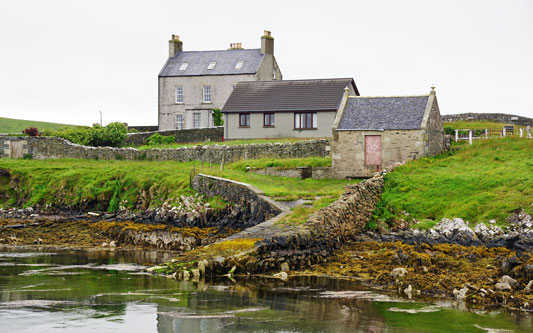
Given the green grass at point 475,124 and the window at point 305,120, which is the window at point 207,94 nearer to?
the window at point 305,120

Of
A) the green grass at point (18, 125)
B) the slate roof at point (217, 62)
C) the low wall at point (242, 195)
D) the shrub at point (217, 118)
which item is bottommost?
the low wall at point (242, 195)

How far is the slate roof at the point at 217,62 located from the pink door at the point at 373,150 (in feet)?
88.8

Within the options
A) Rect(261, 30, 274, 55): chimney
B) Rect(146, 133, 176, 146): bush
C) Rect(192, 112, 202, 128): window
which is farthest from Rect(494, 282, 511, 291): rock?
Rect(192, 112, 202, 128): window

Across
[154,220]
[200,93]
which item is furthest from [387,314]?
[200,93]

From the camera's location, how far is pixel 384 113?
37.7m

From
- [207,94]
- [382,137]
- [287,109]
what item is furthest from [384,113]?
[207,94]

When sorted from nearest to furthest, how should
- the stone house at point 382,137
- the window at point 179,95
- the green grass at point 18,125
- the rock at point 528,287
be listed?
1. the rock at point 528,287
2. the stone house at point 382,137
3. the window at point 179,95
4. the green grass at point 18,125

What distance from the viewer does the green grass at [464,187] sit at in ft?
93.0

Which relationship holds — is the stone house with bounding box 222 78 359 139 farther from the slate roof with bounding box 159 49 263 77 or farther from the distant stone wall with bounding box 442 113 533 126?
the distant stone wall with bounding box 442 113 533 126

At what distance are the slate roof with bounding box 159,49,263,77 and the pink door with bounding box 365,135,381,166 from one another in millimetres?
27073

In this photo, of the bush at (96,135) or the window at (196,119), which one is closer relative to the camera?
the bush at (96,135)

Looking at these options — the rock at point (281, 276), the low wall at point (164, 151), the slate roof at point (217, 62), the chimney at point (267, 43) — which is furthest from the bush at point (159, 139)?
the rock at point (281, 276)

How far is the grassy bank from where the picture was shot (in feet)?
116

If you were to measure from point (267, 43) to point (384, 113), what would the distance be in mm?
28144
